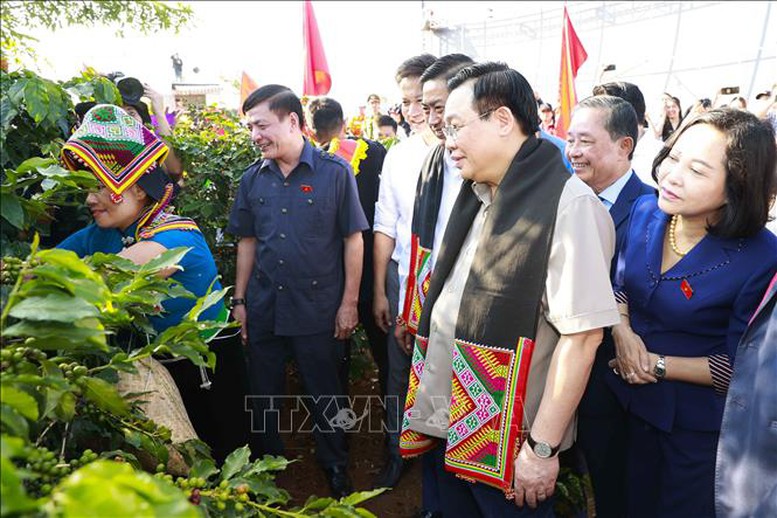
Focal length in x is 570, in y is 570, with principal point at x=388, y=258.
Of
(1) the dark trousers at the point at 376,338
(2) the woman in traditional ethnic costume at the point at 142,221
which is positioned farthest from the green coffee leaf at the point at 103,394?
(1) the dark trousers at the point at 376,338

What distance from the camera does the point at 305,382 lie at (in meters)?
3.24

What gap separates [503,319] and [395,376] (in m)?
1.63

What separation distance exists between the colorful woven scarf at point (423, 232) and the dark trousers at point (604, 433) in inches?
30.7

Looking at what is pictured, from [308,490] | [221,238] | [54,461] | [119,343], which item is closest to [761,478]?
[54,461]

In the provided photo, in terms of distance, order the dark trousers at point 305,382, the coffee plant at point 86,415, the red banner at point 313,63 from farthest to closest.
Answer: the red banner at point 313,63
the dark trousers at point 305,382
the coffee plant at point 86,415

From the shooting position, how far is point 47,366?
931 millimetres

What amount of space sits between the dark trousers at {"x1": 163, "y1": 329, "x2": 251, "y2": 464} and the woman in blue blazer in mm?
1607

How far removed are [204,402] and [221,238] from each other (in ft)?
5.71

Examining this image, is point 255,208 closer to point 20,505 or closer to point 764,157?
point 764,157

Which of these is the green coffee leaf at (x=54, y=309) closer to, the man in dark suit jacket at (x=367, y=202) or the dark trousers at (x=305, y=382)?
the dark trousers at (x=305, y=382)

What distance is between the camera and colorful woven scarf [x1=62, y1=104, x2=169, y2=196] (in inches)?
74.8

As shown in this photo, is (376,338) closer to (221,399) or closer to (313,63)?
(221,399)

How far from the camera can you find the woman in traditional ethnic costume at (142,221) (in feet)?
6.39

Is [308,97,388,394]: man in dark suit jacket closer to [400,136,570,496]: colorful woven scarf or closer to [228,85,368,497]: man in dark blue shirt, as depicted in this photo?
[228,85,368,497]: man in dark blue shirt
